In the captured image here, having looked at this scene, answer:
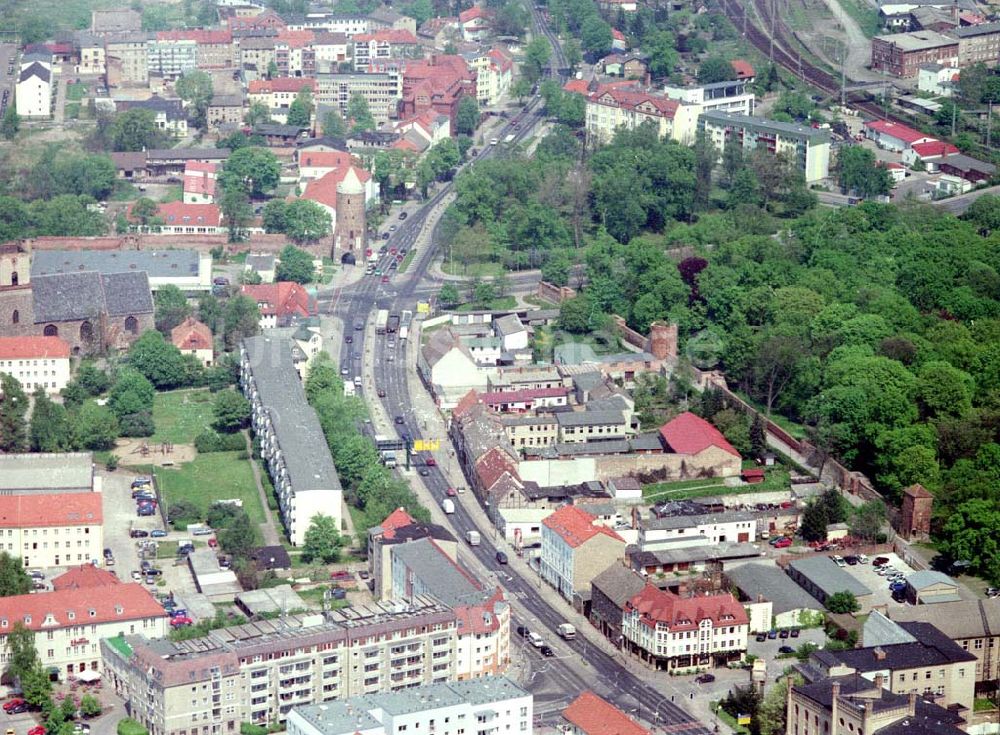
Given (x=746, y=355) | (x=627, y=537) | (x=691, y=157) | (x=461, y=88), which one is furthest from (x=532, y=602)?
(x=461, y=88)

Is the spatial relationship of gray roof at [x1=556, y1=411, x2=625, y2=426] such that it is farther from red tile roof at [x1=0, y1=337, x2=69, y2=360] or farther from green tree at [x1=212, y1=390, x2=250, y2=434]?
red tile roof at [x1=0, y1=337, x2=69, y2=360]

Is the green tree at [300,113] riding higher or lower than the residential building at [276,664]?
higher

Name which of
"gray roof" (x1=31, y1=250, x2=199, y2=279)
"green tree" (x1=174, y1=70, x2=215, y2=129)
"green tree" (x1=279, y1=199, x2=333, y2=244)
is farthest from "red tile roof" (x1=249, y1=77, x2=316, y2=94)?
"gray roof" (x1=31, y1=250, x2=199, y2=279)

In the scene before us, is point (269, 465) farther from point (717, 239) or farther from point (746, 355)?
point (717, 239)

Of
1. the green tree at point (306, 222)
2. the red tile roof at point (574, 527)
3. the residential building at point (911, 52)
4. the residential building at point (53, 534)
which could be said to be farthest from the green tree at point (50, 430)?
the residential building at point (911, 52)

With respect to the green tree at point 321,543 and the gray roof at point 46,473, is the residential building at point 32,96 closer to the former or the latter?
the gray roof at point 46,473
